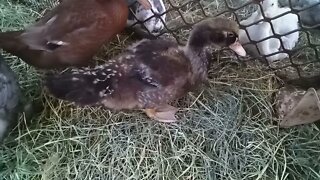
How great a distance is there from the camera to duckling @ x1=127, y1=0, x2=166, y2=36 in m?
1.78

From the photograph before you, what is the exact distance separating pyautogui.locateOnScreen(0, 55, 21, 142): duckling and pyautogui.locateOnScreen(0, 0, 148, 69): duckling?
0.07 meters

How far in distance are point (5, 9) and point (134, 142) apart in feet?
2.24

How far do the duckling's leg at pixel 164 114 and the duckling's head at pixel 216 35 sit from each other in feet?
0.61

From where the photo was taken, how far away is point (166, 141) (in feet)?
5.24

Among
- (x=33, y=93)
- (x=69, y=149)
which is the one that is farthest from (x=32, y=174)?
(x=33, y=93)

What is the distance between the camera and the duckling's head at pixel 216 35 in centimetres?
153

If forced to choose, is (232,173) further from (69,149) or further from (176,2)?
(176,2)

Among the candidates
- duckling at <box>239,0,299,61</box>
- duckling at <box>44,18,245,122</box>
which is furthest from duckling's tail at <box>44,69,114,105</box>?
duckling at <box>239,0,299,61</box>

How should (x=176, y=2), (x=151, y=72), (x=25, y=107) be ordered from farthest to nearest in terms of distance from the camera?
(x=176, y=2) → (x=25, y=107) → (x=151, y=72)

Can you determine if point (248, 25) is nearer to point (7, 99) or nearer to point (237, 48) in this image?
point (237, 48)

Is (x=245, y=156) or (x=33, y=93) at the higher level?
(x=33, y=93)

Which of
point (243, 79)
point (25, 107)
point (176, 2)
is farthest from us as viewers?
point (176, 2)

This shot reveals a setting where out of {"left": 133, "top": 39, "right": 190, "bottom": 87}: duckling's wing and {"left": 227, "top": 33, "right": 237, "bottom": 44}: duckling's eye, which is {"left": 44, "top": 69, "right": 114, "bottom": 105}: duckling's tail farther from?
{"left": 227, "top": 33, "right": 237, "bottom": 44}: duckling's eye

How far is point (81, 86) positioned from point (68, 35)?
193 mm
